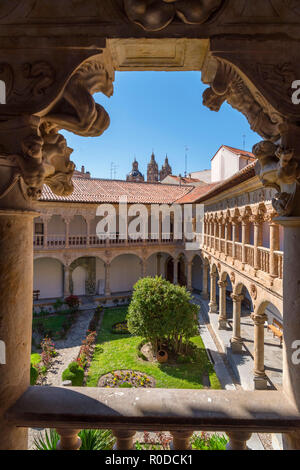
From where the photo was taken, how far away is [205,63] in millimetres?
1858

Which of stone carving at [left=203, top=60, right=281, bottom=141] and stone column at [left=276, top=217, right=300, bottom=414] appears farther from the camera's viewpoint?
stone carving at [left=203, top=60, right=281, bottom=141]

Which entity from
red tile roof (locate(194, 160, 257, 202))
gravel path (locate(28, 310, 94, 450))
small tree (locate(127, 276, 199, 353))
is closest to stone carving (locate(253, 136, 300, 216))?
red tile roof (locate(194, 160, 257, 202))

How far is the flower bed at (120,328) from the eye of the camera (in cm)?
1445

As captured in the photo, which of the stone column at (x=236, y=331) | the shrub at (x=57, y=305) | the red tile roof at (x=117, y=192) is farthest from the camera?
the red tile roof at (x=117, y=192)

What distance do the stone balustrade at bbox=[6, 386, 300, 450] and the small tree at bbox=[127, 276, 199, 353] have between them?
9.63 meters

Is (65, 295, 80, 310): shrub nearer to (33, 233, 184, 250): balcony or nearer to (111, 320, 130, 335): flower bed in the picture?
(111, 320, 130, 335): flower bed

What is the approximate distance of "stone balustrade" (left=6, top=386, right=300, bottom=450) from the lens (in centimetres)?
151

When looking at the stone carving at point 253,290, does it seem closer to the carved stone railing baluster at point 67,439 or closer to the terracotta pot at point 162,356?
the terracotta pot at point 162,356

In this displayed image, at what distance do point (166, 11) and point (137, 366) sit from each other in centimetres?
1122

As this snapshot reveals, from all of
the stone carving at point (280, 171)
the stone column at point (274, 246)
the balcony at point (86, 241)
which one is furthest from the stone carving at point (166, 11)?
the balcony at point (86, 241)

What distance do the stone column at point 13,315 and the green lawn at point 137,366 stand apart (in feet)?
28.1

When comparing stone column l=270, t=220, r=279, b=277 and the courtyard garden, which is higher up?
stone column l=270, t=220, r=279, b=277

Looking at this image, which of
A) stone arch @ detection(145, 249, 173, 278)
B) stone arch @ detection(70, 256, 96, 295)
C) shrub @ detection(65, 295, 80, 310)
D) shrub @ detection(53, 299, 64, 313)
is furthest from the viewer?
stone arch @ detection(145, 249, 173, 278)
